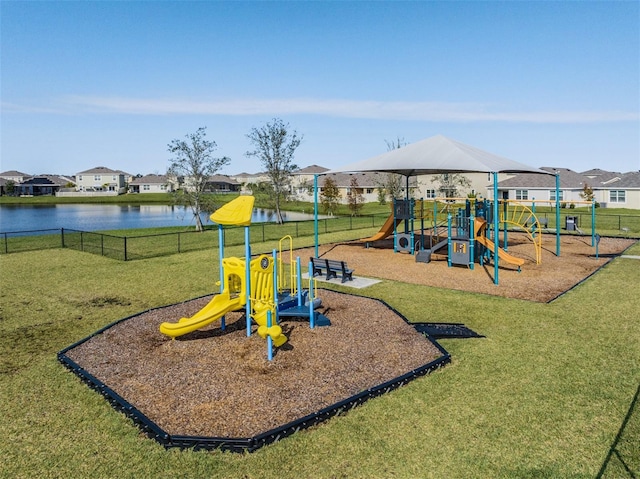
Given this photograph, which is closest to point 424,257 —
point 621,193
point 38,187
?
point 621,193

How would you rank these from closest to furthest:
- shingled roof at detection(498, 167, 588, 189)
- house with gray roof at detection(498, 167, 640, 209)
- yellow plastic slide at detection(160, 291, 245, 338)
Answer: yellow plastic slide at detection(160, 291, 245, 338), house with gray roof at detection(498, 167, 640, 209), shingled roof at detection(498, 167, 588, 189)

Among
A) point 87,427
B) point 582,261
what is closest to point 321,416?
point 87,427

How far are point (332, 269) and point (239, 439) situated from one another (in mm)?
10205

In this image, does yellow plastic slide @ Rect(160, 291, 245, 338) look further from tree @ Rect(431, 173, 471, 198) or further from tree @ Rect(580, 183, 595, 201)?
tree @ Rect(580, 183, 595, 201)

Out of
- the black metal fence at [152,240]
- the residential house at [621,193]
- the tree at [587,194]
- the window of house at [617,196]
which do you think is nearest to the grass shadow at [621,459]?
the black metal fence at [152,240]

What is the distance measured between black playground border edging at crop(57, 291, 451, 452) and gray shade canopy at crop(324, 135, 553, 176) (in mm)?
9037

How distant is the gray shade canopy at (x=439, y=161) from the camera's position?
16188 millimetres

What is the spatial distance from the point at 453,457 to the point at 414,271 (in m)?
12.3

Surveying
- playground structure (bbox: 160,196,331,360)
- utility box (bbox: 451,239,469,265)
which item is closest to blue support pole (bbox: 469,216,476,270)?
utility box (bbox: 451,239,469,265)

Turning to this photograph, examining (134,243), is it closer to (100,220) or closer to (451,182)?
(100,220)

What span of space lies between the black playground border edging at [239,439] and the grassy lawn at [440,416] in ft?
0.41

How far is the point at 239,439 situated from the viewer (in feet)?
19.4

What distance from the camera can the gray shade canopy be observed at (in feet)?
53.1

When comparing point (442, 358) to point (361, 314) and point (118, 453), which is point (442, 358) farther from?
point (118, 453)
